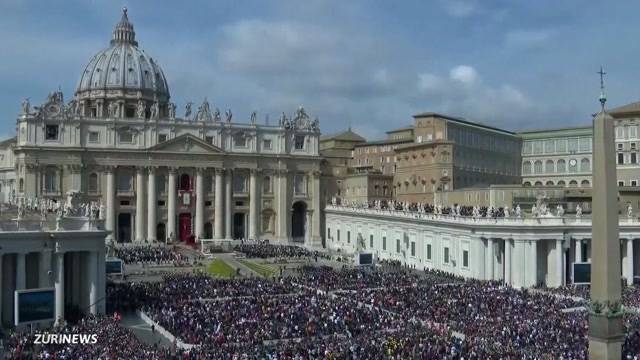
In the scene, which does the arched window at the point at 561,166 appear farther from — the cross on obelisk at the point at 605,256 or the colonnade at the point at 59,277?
the cross on obelisk at the point at 605,256

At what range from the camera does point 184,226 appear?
85.6 m

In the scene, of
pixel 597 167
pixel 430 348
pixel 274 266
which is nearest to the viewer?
pixel 597 167

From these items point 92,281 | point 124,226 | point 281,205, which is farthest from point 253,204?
point 92,281

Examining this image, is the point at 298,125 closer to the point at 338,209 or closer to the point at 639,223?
the point at 338,209

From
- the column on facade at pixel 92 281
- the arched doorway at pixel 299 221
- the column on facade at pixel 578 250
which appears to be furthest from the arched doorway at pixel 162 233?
the column on facade at pixel 92 281

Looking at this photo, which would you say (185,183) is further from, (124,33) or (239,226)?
(124,33)

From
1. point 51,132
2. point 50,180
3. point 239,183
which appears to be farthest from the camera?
point 239,183

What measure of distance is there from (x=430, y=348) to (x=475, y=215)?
28.3 m

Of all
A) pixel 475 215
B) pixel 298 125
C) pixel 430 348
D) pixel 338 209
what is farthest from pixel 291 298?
pixel 298 125

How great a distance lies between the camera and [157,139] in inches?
3282

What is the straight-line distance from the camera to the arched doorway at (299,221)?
91625 millimetres

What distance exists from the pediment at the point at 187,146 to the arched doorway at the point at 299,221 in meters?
12.3

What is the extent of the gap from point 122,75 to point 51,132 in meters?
27.1

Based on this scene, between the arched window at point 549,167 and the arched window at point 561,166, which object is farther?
the arched window at point 549,167
